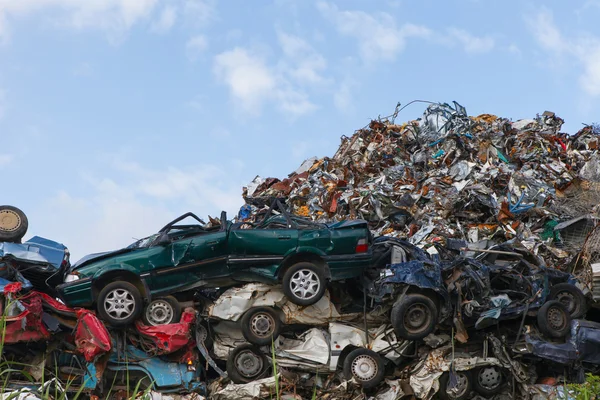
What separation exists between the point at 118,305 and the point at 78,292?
2.06ft

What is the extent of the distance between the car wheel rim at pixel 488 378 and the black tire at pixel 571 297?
157 cm

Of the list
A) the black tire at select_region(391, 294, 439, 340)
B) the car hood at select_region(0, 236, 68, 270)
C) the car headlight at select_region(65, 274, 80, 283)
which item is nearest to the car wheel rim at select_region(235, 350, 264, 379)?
the black tire at select_region(391, 294, 439, 340)

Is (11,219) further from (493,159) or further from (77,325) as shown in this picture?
(493,159)

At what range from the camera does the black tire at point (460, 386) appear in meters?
11.3

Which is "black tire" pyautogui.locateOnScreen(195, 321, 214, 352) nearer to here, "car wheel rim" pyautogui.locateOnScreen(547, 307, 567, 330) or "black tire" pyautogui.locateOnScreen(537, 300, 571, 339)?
"black tire" pyautogui.locateOnScreen(537, 300, 571, 339)

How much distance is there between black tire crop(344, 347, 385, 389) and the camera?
11.1m

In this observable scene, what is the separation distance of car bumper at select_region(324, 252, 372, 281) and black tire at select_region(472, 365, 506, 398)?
2347mm

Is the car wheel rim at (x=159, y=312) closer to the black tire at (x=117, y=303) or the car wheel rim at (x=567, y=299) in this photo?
the black tire at (x=117, y=303)

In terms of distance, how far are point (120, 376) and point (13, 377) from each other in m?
1.54

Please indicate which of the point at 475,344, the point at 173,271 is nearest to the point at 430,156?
the point at 475,344

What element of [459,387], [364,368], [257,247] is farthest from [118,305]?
[459,387]

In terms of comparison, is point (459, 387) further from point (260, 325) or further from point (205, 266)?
point (205, 266)

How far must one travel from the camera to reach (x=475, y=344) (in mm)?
11969

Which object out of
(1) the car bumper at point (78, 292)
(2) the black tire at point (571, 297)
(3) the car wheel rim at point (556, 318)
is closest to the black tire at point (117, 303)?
(1) the car bumper at point (78, 292)
